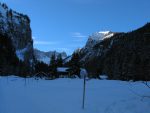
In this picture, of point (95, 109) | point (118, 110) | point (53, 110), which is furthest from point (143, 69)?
point (53, 110)

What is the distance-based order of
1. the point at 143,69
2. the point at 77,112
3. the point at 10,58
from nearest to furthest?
the point at 143,69 < the point at 77,112 < the point at 10,58

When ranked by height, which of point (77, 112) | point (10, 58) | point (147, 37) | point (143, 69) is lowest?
point (77, 112)

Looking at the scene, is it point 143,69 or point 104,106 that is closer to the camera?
point 143,69

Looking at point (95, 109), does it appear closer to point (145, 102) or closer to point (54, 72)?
point (145, 102)

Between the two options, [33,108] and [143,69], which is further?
[33,108]

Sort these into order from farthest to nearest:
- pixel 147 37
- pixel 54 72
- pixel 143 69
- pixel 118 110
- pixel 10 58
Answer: pixel 10 58 → pixel 54 72 → pixel 118 110 → pixel 143 69 → pixel 147 37

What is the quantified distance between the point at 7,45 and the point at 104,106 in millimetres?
156195

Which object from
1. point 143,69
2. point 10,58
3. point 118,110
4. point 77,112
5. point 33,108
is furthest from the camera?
point 10,58

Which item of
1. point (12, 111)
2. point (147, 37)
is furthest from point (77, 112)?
point (147, 37)

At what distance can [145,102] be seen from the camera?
49.6 feet

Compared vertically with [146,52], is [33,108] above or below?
below

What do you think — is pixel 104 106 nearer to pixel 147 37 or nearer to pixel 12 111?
pixel 12 111

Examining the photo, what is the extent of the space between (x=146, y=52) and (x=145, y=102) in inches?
138

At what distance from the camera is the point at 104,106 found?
1600cm
